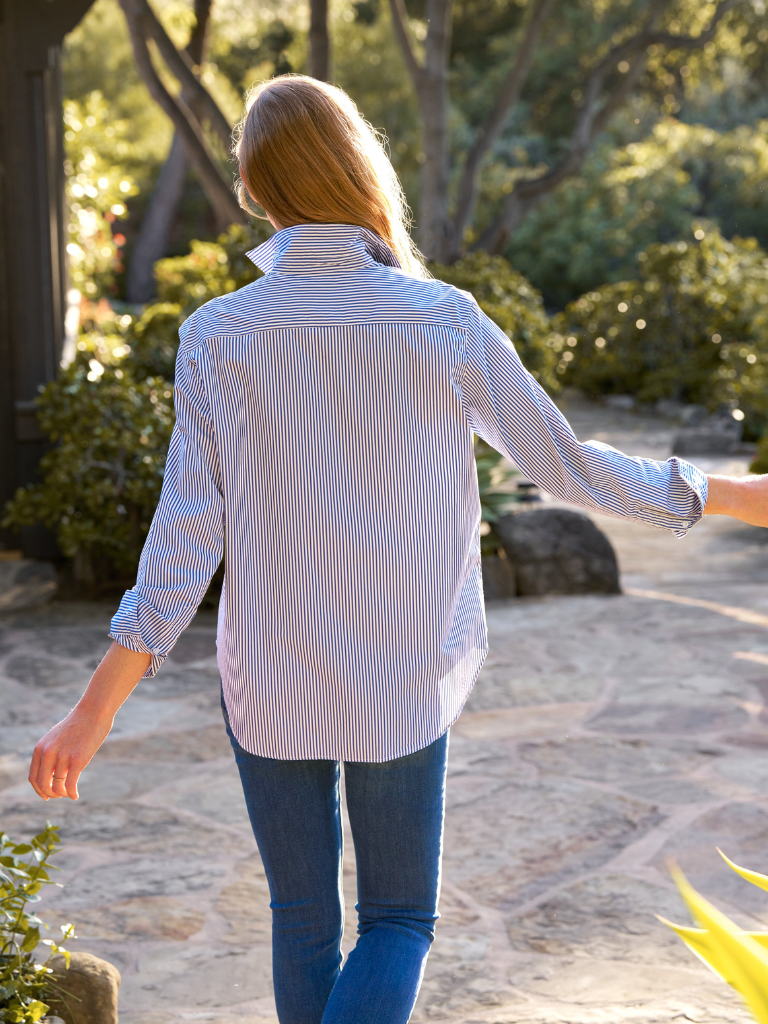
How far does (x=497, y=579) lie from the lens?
6766 millimetres

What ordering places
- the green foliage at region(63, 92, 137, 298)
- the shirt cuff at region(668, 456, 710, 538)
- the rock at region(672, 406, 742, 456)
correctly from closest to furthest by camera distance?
the shirt cuff at region(668, 456, 710, 538)
the green foliage at region(63, 92, 137, 298)
the rock at region(672, 406, 742, 456)

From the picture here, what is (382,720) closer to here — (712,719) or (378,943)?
(378,943)

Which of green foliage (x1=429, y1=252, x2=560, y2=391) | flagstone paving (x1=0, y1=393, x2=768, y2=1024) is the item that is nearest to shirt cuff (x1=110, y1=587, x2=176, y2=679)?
flagstone paving (x1=0, y1=393, x2=768, y2=1024)

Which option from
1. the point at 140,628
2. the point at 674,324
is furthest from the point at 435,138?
the point at 140,628

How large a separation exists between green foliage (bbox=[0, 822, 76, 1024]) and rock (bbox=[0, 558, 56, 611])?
4.28m

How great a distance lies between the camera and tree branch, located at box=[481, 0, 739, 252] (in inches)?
426

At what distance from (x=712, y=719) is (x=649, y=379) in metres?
10.9

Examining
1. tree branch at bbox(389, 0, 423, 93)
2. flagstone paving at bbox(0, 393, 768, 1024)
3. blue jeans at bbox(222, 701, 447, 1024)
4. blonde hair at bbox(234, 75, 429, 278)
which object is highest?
tree branch at bbox(389, 0, 423, 93)

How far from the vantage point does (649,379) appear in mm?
14953

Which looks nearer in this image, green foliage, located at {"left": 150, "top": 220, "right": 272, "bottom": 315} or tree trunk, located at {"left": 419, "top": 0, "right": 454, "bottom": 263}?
green foliage, located at {"left": 150, "top": 220, "right": 272, "bottom": 315}

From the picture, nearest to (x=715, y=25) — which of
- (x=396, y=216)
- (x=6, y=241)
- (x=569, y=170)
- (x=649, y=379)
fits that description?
(x=569, y=170)

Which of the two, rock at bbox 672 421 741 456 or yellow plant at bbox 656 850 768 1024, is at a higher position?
yellow plant at bbox 656 850 768 1024

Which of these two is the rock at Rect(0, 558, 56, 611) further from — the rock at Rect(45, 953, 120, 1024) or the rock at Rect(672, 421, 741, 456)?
the rock at Rect(672, 421, 741, 456)

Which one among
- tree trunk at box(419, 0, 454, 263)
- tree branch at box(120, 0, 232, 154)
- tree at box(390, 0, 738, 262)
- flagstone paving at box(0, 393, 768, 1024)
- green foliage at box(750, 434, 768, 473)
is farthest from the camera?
tree at box(390, 0, 738, 262)
